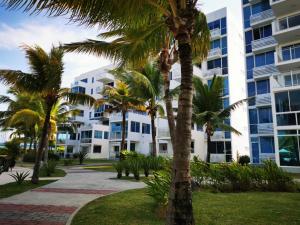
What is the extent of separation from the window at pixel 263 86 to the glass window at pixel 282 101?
27.2ft

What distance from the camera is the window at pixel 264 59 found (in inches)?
1204

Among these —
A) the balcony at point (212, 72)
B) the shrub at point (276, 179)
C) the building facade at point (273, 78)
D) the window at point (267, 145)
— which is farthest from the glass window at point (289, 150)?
the balcony at point (212, 72)

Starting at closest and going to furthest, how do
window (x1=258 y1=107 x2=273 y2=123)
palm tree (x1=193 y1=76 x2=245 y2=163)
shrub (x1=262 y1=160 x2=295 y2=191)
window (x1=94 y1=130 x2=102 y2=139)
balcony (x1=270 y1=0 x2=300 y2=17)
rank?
shrub (x1=262 y1=160 x2=295 y2=191), palm tree (x1=193 y1=76 x2=245 y2=163), balcony (x1=270 y1=0 x2=300 y2=17), window (x1=258 y1=107 x2=273 y2=123), window (x1=94 y1=130 x2=102 y2=139)

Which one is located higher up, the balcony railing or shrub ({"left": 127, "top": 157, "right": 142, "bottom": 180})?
the balcony railing

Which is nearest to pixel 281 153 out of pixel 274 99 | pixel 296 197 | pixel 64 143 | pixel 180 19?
pixel 274 99

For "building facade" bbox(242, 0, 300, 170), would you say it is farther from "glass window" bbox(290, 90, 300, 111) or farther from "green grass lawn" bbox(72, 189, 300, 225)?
"green grass lawn" bbox(72, 189, 300, 225)

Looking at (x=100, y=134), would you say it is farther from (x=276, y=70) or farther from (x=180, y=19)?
(x=180, y=19)

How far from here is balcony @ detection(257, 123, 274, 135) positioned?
28.4 metres

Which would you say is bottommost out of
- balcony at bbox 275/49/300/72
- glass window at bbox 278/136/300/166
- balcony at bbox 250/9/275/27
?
glass window at bbox 278/136/300/166

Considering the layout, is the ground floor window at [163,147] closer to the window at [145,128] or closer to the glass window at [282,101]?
the window at [145,128]

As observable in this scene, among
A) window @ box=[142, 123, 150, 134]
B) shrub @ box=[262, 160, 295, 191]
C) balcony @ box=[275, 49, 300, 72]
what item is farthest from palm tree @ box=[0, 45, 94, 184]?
window @ box=[142, 123, 150, 134]

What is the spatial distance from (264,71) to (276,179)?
72.0 feet

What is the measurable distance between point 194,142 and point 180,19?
31.8 m

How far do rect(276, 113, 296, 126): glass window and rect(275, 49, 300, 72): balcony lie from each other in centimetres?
702
